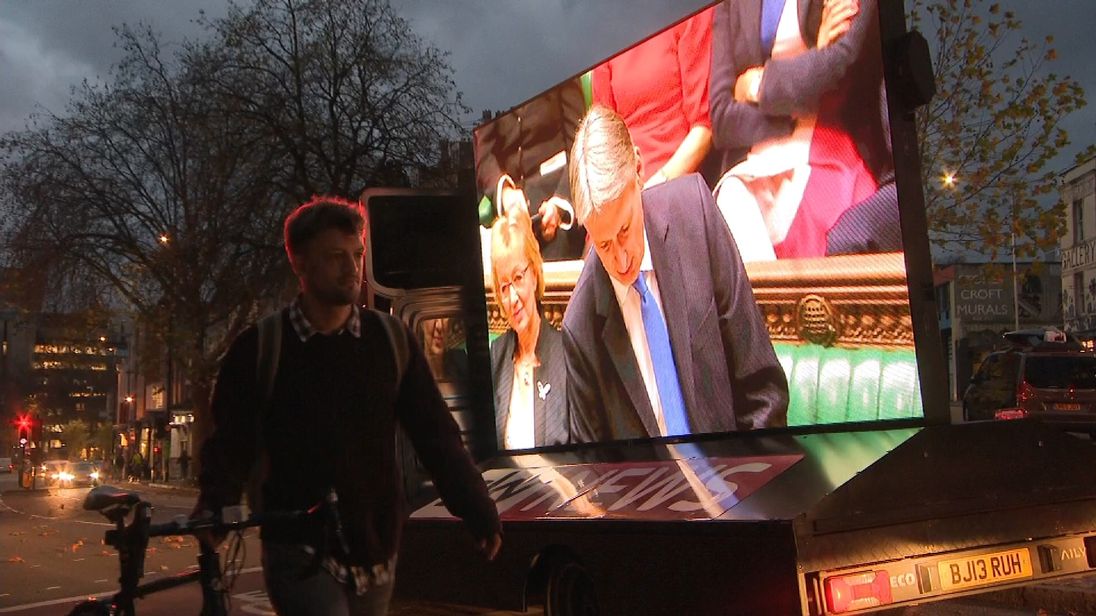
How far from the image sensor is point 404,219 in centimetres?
869

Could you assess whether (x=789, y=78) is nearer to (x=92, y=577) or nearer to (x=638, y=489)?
(x=638, y=489)

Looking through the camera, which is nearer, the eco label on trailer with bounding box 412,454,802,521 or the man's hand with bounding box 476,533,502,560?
the man's hand with bounding box 476,533,502,560

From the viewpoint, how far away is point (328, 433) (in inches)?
113

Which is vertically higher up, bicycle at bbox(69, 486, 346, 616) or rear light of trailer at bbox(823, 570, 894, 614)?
bicycle at bbox(69, 486, 346, 616)

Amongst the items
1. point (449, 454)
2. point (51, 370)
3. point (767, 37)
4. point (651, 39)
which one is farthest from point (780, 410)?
point (51, 370)

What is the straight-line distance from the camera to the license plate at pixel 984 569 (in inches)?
176

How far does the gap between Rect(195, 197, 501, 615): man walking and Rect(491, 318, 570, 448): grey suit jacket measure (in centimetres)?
459

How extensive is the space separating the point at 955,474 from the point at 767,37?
2.60 metres

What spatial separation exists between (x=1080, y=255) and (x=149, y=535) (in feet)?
140

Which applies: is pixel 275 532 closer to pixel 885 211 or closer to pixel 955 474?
pixel 955 474

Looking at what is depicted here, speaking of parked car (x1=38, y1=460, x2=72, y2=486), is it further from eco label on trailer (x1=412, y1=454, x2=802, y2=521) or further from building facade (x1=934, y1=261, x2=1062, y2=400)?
eco label on trailer (x1=412, y1=454, x2=802, y2=521)

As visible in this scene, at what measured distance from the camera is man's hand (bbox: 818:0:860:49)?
533 cm

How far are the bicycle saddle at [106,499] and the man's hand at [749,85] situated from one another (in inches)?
163

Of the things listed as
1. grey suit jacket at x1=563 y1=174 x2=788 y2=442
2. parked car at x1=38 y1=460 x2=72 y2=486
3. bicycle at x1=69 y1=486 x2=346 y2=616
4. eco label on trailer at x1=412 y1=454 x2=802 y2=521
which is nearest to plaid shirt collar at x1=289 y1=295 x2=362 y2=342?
bicycle at x1=69 y1=486 x2=346 y2=616
